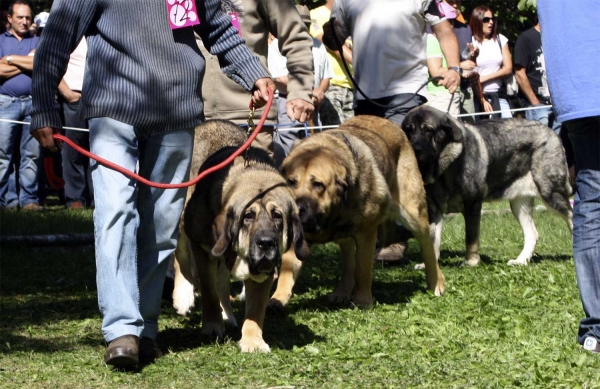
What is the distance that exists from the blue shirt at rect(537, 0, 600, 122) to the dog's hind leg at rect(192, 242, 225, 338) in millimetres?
2126

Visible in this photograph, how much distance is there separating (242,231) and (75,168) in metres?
8.04

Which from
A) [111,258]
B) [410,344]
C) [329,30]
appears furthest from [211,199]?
[329,30]

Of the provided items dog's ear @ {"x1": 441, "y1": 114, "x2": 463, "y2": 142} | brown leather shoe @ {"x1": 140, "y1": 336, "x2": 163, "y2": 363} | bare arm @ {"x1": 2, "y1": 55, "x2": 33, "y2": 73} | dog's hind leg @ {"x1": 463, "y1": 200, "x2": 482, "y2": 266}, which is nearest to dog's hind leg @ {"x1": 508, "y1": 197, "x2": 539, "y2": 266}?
dog's hind leg @ {"x1": 463, "y1": 200, "x2": 482, "y2": 266}

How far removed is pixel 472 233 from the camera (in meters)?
8.75

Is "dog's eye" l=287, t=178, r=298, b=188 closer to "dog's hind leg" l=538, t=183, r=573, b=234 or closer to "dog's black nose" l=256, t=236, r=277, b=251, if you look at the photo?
"dog's black nose" l=256, t=236, r=277, b=251

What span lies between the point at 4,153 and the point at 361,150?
687cm

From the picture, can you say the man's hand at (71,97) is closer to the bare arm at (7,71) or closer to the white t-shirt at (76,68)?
the white t-shirt at (76,68)

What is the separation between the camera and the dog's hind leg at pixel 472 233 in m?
8.77

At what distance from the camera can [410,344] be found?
5.41 meters

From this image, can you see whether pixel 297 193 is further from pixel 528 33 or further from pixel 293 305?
pixel 528 33

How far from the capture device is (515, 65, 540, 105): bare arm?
46.4 feet

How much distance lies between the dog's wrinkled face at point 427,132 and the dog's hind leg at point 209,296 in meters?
3.05

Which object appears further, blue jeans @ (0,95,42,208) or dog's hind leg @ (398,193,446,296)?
blue jeans @ (0,95,42,208)

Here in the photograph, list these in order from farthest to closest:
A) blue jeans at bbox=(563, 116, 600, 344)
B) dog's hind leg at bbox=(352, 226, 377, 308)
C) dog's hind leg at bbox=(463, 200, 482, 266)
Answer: dog's hind leg at bbox=(463, 200, 482, 266), dog's hind leg at bbox=(352, 226, 377, 308), blue jeans at bbox=(563, 116, 600, 344)
